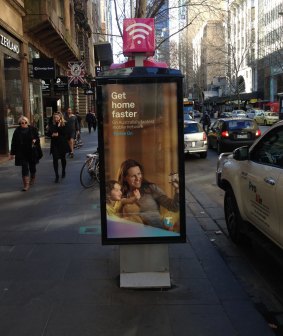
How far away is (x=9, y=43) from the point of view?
16.7 meters

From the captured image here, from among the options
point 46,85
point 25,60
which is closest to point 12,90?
point 25,60

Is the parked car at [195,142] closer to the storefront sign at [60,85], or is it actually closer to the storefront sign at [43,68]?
the storefront sign at [43,68]

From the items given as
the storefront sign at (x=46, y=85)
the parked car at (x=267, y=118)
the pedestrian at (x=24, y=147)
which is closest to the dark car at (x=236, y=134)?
the pedestrian at (x=24, y=147)

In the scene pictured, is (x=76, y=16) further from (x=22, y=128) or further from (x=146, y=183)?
(x=146, y=183)

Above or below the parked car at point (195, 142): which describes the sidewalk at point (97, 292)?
below

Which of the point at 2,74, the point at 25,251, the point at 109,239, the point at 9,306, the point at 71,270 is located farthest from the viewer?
the point at 2,74

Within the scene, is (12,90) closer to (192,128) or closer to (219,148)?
(192,128)

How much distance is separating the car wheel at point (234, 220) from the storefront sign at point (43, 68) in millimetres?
14886

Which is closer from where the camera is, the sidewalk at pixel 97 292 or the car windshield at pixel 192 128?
the sidewalk at pixel 97 292

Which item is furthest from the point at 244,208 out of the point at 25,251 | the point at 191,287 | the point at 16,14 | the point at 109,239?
the point at 16,14

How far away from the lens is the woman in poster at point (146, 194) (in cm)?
447

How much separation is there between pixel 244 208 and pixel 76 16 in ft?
131

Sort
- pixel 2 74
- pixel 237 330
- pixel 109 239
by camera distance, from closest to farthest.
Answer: pixel 237 330 < pixel 109 239 < pixel 2 74

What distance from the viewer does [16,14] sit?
703 inches
